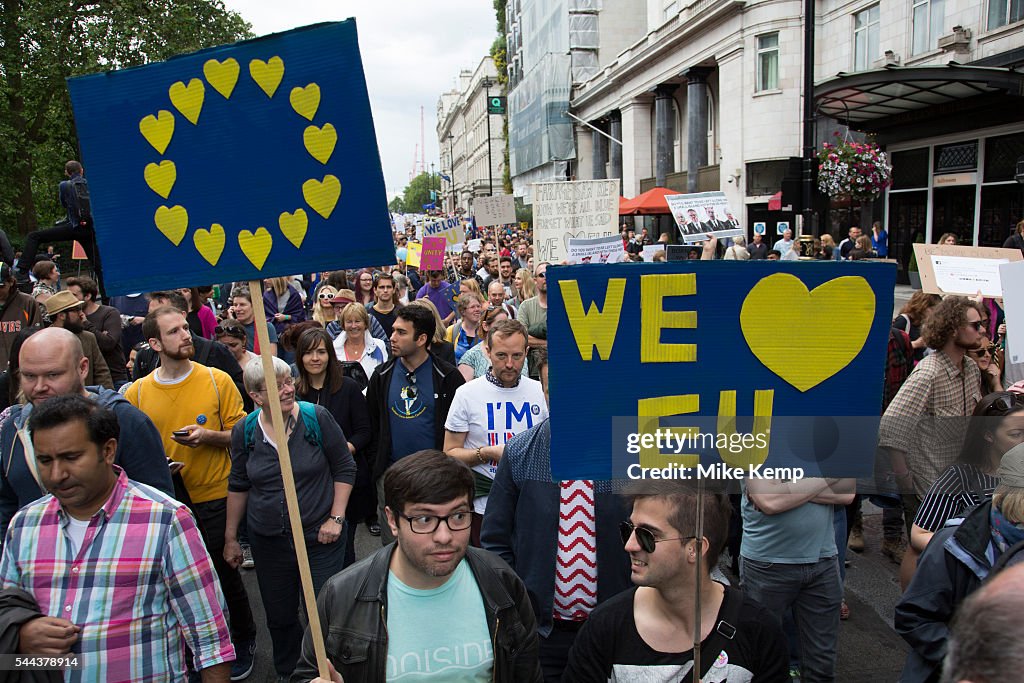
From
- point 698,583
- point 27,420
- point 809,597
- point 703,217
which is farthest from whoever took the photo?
point 703,217

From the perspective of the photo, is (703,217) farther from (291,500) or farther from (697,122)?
(697,122)

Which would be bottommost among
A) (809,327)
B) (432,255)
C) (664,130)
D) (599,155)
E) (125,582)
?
(125,582)

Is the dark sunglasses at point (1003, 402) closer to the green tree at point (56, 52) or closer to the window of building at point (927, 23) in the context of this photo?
the window of building at point (927, 23)

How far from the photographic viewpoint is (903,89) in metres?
16.7

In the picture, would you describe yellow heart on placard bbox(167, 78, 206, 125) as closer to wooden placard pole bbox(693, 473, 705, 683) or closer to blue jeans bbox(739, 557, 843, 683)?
wooden placard pole bbox(693, 473, 705, 683)

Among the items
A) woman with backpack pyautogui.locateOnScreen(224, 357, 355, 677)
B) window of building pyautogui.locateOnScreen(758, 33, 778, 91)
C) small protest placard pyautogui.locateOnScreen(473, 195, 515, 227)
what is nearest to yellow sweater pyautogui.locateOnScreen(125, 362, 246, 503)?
woman with backpack pyautogui.locateOnScreen(224, 357, 355, 677)

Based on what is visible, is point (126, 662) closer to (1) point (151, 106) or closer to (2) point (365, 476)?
(1) point (151, 106)

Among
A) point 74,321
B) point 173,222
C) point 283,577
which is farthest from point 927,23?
point 173,222

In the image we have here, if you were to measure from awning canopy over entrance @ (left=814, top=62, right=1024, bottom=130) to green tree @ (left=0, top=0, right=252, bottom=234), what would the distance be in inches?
673

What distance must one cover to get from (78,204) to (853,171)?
1645 cm

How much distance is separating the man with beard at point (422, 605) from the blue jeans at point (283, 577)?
1.64 metres

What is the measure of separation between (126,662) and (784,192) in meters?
14.0

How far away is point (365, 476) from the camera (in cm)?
498

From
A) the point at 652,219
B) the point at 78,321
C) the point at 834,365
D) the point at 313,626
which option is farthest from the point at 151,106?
the point at 652,219
